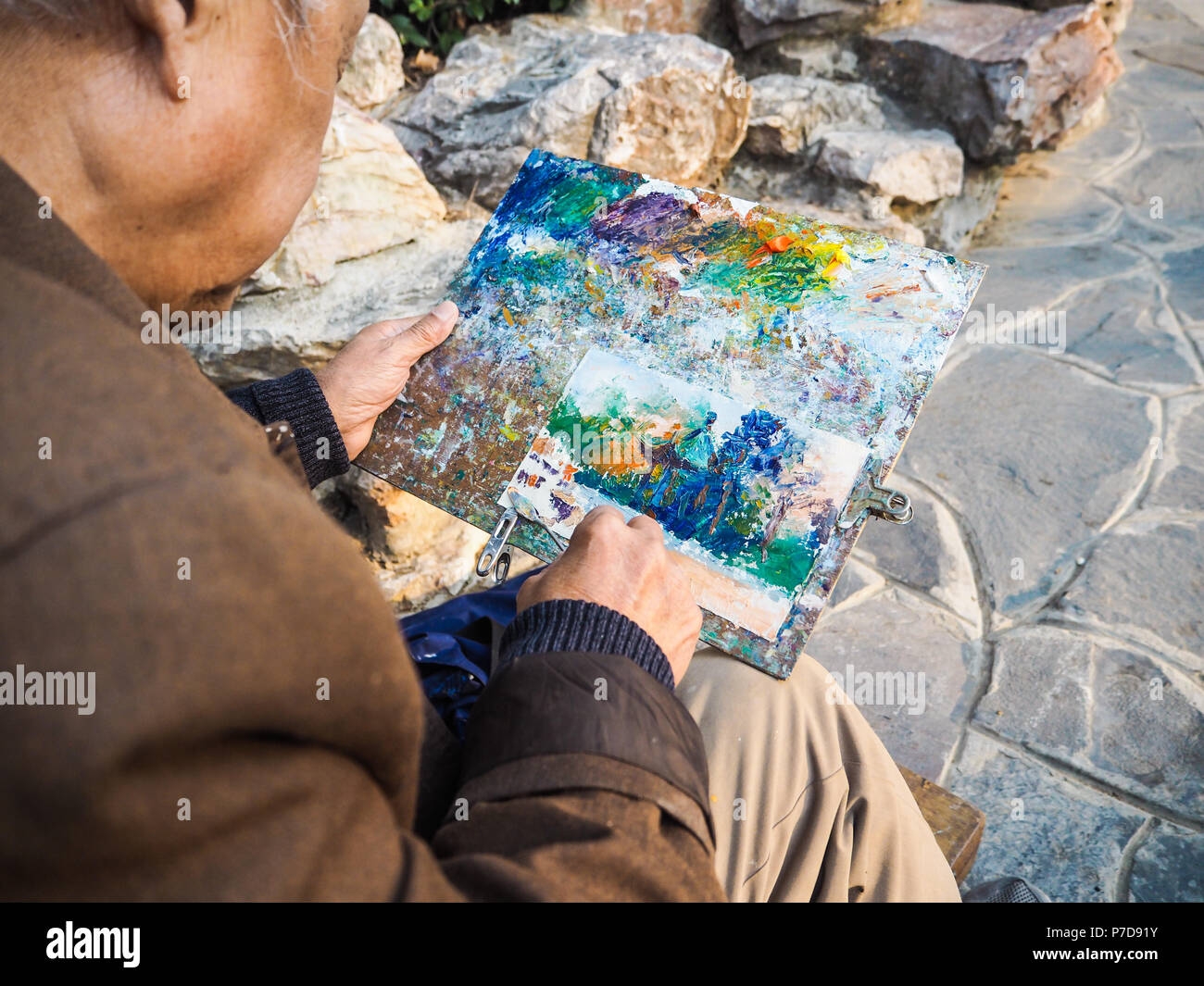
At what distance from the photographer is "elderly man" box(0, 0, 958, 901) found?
57 centimetres

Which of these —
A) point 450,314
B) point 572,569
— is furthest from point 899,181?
point 572,569

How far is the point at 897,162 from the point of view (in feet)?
10.4

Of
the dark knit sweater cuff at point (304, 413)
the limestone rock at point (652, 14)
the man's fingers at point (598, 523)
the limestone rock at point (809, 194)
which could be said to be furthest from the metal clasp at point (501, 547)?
the limestone rock at point (652, 14)

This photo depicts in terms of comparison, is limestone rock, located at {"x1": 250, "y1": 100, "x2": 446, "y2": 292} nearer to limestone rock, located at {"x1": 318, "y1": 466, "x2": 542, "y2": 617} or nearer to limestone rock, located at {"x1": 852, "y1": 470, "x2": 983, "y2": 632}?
limestone rock, located at {"x1": 318, "y1": 466, "x2": 542, "y2": 617}

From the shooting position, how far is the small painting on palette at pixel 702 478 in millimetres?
1273

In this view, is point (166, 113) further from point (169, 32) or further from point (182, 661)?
point (182, 661)

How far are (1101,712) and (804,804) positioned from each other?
4.12ft

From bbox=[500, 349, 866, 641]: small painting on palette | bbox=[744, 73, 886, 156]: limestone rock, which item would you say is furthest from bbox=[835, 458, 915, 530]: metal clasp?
bbox=[744, 73, 886, 156]: limestone rock

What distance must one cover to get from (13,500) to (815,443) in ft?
3.43

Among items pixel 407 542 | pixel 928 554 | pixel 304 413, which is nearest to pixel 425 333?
pixel 304 413

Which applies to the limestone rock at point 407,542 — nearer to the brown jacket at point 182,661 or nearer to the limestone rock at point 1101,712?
the limestone rock at point 1101,712

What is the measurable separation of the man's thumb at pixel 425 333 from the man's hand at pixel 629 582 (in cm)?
52

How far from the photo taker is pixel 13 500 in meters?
0.58

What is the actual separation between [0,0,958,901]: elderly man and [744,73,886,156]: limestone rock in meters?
2.47
